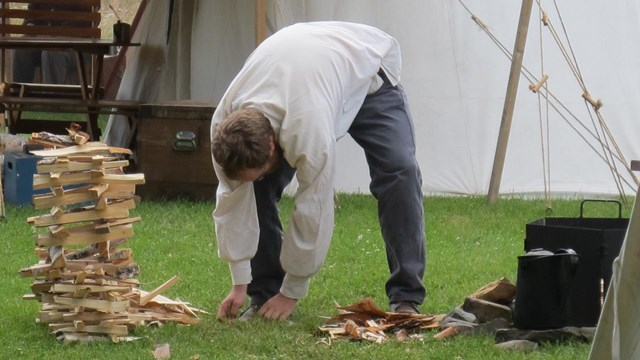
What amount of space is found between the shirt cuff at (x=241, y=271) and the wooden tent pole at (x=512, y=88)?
4115 millimetres

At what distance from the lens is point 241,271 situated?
4.99 metres

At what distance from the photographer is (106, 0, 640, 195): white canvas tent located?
982 cm

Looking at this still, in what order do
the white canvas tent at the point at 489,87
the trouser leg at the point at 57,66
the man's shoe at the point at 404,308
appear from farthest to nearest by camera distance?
the trouser leg at the point at 57,66 → the white canvas tent at the point at 489,87 → the man's shoe at the point at 404,308

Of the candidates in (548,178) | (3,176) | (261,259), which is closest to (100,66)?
(3,176)

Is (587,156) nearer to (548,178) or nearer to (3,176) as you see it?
(548,178)

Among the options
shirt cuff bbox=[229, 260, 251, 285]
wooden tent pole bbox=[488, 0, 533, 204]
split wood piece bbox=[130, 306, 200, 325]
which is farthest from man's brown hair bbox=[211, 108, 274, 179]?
wooden tent pole bbox=[488, 0, 533, 204]

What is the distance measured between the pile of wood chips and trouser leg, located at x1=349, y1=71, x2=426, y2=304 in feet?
0.58

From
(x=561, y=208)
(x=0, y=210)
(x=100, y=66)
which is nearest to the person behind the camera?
(x=0, y=210)

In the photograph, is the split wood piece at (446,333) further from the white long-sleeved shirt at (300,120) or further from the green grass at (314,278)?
the white long-sleeved shirt at (300,120)

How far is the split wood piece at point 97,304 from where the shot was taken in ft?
15.9

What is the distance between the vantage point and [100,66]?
10.4 metres

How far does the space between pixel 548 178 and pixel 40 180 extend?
5648 millimetres

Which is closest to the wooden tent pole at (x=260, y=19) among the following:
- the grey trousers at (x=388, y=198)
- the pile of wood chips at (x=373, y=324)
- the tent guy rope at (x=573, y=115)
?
the tent guy rope at (x=573, y=115)

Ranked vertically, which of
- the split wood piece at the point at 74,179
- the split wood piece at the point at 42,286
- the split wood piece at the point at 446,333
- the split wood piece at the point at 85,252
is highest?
the split wood piece at the point at 74,179
